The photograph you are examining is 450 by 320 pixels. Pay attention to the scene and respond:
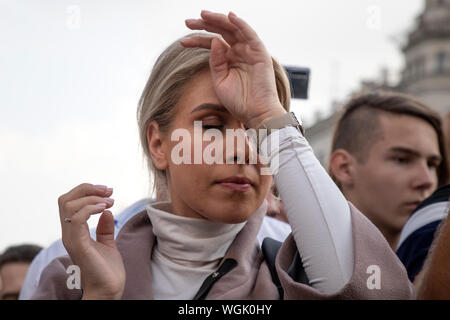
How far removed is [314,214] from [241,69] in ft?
1.60

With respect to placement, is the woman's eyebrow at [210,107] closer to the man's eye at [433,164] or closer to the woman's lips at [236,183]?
the woman's lips at [236,183]

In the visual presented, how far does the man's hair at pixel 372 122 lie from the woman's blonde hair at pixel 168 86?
1433 millimetres

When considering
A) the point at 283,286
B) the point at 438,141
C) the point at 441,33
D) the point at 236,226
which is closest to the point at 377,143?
the point at 438,141

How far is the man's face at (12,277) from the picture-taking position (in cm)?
464

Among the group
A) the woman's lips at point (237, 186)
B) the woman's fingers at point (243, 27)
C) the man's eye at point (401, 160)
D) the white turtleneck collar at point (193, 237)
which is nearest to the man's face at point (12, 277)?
the man's eye at point (401, 160)

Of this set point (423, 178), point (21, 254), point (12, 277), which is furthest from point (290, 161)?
point (21, 254)

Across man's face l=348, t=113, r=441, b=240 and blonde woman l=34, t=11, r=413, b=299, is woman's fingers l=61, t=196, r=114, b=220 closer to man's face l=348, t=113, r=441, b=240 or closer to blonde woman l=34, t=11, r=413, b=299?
blonde woman l=34, t=11, r=413, b=299

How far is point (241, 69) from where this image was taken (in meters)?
2.20

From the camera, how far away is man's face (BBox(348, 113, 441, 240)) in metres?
3.51

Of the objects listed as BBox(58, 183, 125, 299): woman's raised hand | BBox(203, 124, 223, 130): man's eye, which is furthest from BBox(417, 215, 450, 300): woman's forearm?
BBox(58, 183, 125, 299): woman's raised hand

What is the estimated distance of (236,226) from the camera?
2.30m
